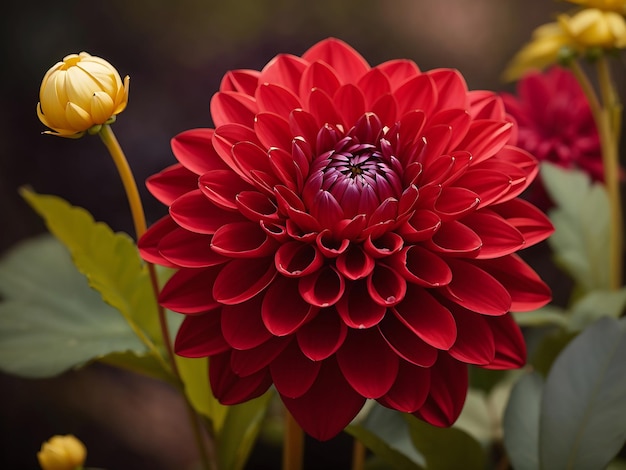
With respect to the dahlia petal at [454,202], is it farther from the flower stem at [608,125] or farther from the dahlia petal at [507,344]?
the flower stem at [608,125]

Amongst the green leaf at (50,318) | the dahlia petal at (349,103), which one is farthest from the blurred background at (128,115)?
the dahlia petal at (349,103)

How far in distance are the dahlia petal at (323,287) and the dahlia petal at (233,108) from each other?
9 cm

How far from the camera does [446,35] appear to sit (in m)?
0.81

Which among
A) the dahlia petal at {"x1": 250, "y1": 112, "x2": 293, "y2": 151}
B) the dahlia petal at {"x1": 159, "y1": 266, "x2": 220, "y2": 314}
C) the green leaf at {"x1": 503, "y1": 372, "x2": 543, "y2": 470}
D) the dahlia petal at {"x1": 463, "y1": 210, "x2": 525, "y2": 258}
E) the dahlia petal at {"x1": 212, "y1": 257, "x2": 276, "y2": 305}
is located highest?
the dahlia petal at {"x1": 250, "y1": 112, "x2": 293, "y2": 151}

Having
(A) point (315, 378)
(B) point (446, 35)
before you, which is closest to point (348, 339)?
(A) point (315, 378)

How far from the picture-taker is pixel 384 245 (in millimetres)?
335

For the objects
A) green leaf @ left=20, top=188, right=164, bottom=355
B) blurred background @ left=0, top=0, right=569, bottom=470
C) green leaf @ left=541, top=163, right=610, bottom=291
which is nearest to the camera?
green leaf @ left=20, top=188, right=164, bottom=355

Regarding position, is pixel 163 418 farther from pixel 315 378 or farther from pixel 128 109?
pixel 315 378

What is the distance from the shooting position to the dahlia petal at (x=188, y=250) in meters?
0.33

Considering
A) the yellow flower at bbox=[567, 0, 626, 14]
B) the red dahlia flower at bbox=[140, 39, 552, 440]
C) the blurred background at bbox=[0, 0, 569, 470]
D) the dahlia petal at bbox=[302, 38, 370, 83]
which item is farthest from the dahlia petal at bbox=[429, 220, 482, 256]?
the blurred background at bbox=[0, 0, 569, 470]

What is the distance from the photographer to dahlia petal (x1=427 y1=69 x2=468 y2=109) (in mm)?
369

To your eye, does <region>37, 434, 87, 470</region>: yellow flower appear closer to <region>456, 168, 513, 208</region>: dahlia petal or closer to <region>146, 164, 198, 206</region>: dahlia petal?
<region>146, 164, 198, 206</region>: dahlia petal

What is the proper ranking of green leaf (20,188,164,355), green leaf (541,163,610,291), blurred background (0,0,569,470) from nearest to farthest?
green leaf (20,188,164,355) → green leaf (541,163,610,291) → blurred background (0,0,569,470)

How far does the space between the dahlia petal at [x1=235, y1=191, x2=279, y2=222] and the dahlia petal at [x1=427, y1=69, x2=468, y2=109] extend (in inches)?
4.1
